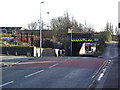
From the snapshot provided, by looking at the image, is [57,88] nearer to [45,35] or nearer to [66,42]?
[66,42]

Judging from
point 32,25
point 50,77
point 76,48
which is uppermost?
point 32,25

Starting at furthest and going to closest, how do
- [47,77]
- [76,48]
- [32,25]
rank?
[32,25] → [76,48] → [47,77]

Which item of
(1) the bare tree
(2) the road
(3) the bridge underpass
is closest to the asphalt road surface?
(2) the road

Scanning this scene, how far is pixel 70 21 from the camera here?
A: 8575 cm

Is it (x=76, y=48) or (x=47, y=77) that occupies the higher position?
(x=76, y=48)

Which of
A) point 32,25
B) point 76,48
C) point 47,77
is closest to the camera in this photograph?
point 47,77

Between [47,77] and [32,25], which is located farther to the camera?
[32,25]

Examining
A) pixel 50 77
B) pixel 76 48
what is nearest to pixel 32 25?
pixel 76 48

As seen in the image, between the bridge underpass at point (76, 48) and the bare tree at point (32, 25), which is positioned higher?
the bare tree at point (32, 25)

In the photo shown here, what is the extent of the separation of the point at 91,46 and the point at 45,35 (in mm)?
16385

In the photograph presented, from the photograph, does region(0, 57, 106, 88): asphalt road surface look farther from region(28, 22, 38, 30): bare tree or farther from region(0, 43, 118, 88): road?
region(28, 22, 38, 30): bare tree

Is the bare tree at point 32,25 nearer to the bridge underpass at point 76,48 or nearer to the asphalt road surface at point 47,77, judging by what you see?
the bridge underpass at point 76,48

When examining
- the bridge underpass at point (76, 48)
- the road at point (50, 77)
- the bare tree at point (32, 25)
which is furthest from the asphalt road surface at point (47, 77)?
the bare tree at point (32, 25)

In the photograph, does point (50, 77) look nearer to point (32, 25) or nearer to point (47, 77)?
point (47, 77)
